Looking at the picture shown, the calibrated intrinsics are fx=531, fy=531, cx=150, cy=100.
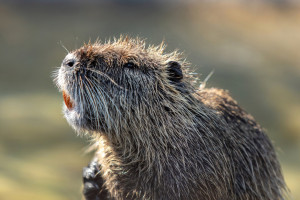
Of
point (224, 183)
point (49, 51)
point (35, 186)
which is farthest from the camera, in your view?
point (49, 51)

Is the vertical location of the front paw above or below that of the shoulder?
below

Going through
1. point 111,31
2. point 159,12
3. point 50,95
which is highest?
point 159,12

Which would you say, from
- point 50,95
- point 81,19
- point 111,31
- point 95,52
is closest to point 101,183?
point 95,52

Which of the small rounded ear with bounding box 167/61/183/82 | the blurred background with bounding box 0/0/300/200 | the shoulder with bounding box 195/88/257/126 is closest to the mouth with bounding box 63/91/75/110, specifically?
the small rounded ear with bounding box 167/61/183/82

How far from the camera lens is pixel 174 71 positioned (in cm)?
324

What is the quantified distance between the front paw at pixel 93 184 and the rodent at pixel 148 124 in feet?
0.83

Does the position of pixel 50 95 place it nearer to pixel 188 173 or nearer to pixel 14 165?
pixel 14 165

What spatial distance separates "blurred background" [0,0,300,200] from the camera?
6086 mm

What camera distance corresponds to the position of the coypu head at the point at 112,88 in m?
3.02

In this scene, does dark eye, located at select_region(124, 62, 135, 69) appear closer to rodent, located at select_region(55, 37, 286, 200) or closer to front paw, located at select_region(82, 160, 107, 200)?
rodent, located at select_region(55, 37, 286, 200)

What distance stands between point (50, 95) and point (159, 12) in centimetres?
340

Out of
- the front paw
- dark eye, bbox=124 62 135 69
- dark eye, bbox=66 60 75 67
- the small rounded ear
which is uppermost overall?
the small rounded ear

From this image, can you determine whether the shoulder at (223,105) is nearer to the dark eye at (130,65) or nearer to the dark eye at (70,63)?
the dark eye at (130,65)

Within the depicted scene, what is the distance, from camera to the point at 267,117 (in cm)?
710
